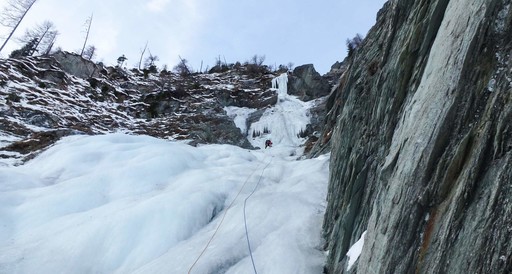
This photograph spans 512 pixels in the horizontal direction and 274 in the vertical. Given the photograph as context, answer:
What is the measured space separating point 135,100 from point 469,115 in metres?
33.5

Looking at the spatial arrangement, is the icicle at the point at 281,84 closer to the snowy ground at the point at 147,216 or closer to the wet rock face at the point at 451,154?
the snowy ground at the point at 147,216

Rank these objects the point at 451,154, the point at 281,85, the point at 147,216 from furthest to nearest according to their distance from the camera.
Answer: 1. the point at 281,85
2. the point at 147,216
3. the point at 451,154

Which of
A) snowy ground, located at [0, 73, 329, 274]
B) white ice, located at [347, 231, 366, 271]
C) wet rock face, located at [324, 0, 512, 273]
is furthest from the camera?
snowy ground, located at [0, 73, 329, 274]

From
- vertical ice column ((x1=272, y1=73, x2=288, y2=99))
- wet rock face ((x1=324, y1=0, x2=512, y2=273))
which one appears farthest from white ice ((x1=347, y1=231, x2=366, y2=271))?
vertical ice column ((x1=272, y1=73, x2=288, y2=99))

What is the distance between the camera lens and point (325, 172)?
1167 centimetres

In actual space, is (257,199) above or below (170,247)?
above

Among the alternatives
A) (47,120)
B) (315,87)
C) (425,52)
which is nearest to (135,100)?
(47,120)

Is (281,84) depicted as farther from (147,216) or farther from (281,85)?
(147,216)

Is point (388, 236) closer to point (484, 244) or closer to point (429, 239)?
point (429, 239)

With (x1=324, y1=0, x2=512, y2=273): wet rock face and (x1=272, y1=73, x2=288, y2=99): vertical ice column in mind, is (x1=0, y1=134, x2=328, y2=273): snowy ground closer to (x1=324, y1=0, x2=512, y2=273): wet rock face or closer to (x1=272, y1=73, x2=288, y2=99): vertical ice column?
(x1=324, y1=0, x2=512, y2=273): wet rock face

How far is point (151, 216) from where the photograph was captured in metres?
7.99

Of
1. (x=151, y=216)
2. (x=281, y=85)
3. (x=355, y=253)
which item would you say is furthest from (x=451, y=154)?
(x=281, y=85)

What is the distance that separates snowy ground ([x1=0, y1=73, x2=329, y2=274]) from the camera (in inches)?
258

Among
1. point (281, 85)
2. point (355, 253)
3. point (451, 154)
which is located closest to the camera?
point (451, 154)
